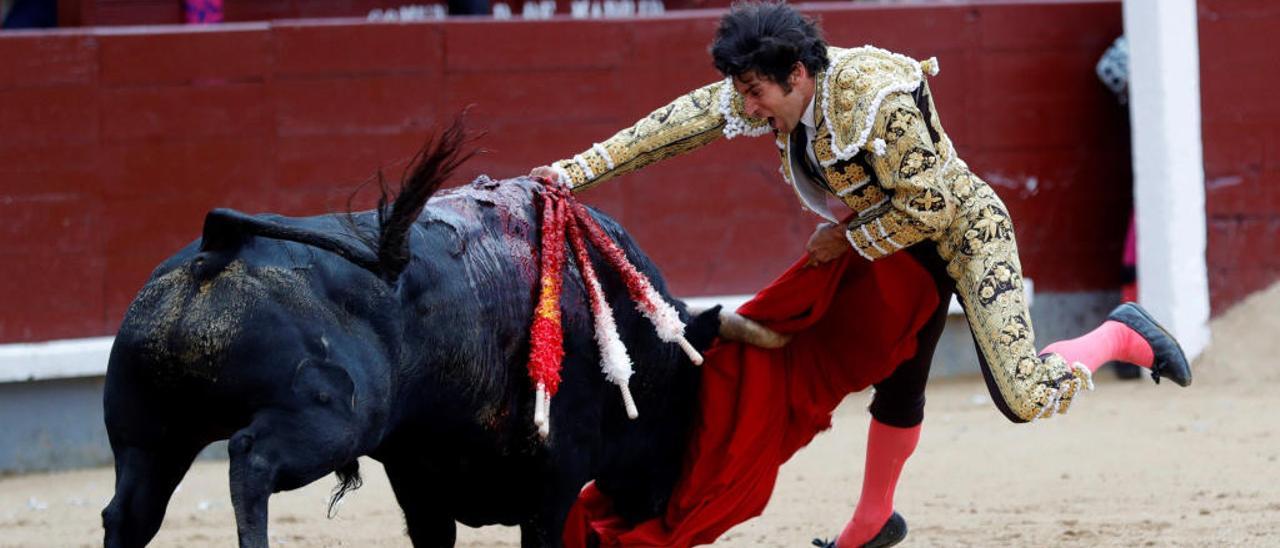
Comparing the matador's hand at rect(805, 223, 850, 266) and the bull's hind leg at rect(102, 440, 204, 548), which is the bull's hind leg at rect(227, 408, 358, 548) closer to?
the bull's hind leg at rect(102, 440, 204, 548)

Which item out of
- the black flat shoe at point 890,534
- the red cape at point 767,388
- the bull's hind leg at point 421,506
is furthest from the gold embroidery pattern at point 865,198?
the bull's hind leg at point 421,506

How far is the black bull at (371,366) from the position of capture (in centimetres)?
260

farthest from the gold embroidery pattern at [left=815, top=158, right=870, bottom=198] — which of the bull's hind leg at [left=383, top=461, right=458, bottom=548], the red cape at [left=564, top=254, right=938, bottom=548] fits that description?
the bull's hind leg at [left=383, top=461, right=458, bottom=548]

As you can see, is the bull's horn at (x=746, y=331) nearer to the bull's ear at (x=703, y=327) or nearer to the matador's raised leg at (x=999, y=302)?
the bull's ear at (x=703, y=327)

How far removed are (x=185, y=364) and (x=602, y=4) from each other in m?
5.42

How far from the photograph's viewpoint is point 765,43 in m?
3.11

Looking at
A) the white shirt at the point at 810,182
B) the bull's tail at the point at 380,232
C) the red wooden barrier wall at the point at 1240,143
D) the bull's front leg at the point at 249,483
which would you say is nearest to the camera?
the bull's front leg at the point at 249,483

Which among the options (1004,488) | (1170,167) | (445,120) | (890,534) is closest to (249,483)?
(890,534)

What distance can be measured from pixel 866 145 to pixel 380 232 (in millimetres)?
947

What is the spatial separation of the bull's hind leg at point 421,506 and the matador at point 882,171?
0.62m

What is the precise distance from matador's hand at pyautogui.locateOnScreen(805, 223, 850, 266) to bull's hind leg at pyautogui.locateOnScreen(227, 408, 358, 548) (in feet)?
4.07

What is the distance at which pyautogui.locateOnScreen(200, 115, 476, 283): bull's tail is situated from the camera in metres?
2.67

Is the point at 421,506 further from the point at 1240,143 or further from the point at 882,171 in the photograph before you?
the point at 1240,143

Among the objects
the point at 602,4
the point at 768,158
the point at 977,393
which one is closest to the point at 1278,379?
the point at 977,393
